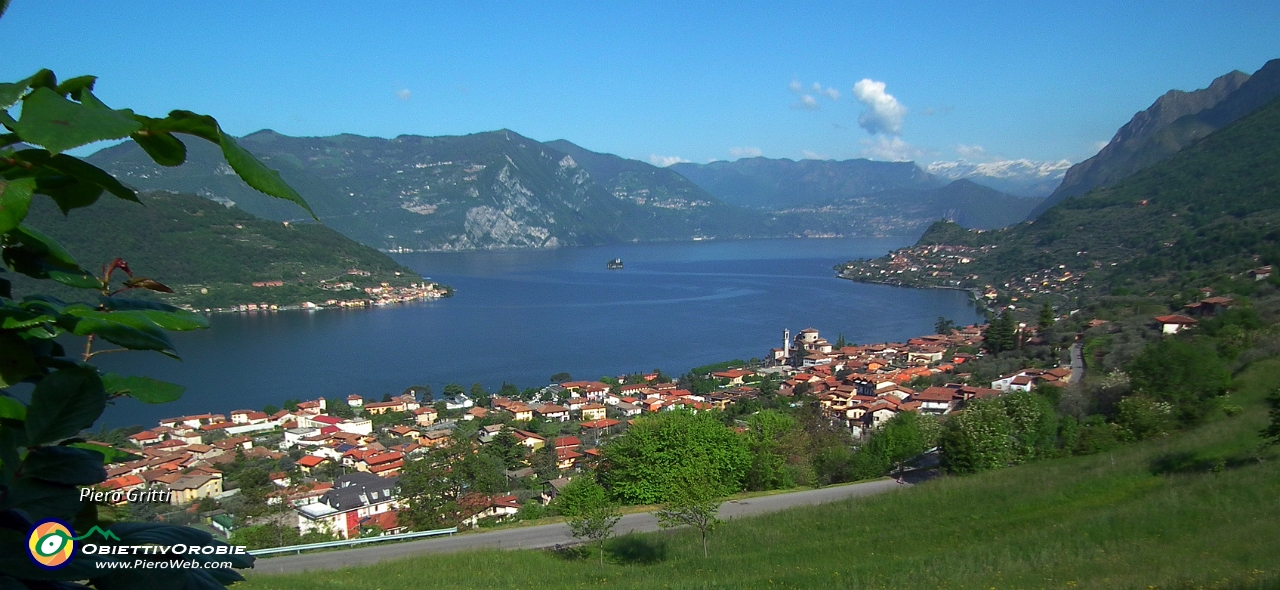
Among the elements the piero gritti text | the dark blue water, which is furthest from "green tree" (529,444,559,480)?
the piero gritti text

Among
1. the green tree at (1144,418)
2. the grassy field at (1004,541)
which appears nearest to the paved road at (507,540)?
the grassy field at (1004,541)

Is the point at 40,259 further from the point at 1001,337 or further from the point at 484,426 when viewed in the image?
the point at 1001,337

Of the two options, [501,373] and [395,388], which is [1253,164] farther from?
[395,388]

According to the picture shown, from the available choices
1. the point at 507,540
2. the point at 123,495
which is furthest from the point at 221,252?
the point at 123,495

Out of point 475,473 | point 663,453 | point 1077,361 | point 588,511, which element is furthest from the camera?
point 1077,361

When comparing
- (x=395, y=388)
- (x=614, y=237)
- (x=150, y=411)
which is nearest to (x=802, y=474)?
(x=395, y=388)

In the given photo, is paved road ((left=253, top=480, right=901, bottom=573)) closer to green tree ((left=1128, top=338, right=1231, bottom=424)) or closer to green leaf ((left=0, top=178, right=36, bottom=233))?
green tree ((left=1128, top=338, right=1231, bottom=424))

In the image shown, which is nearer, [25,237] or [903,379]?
[25,237]
